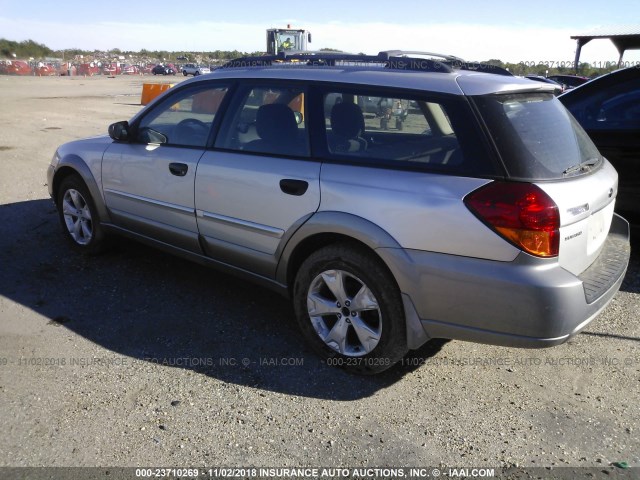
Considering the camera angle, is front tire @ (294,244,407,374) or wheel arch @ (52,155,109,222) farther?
wheel arch @ (52,155,109,222)

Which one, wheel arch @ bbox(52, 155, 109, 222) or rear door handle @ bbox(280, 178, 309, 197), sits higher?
rear door handle @ bbox(280, 178, 309, 197)

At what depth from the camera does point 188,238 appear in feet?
13.9

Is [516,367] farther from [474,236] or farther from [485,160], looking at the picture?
[485,160]

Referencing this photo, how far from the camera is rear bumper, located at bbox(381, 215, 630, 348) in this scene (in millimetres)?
2781

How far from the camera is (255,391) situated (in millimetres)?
3260

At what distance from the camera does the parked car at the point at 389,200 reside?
2832mm

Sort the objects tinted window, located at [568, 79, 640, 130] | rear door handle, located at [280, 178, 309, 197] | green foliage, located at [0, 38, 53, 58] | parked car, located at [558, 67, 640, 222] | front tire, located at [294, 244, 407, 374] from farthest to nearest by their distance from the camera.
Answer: green foliage, located at [0, 38, 53, 58]
tinted window, located at [568, 79, 640, 130]
parked car, located at [558, 67, 640, 222]
rear door handle, located at [280, 178, 309, 197]
front tire, located at [294, 244, 407, 374]

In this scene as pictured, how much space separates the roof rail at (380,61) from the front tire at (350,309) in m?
1.26

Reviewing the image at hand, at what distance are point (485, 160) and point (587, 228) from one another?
2.38ft

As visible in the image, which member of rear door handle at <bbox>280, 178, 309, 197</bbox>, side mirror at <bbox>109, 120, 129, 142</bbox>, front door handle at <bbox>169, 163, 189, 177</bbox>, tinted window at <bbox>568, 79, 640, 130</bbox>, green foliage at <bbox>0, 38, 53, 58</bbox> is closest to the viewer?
rear door handle at <bbox>280, 178, 309, 197</bbox>

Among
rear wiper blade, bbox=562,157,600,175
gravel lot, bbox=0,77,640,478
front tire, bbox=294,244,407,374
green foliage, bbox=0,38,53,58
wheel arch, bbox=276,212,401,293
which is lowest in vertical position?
gravel lot, bbox=0,77,640,478

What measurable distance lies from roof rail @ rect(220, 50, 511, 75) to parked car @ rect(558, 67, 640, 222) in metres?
1.77

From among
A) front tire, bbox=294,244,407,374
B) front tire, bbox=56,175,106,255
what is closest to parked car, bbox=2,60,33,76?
front tire, bbox=56,175,106,255

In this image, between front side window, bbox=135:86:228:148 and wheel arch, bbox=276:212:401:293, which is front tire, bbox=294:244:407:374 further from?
front side window, bbox=135:86:228:148
